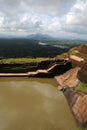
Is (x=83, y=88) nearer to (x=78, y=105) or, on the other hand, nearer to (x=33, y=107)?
(x=78, y=105)

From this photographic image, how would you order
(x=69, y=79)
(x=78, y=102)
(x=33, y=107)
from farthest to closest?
1. (x=69, y=79)
2. (x=33, y=107)
3. (x=78, y=102)

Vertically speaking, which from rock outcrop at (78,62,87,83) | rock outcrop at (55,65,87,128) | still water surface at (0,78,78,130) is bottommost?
still water surface at (0,78,78,130)

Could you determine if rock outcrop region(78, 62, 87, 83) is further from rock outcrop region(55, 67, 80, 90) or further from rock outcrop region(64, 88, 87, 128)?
rock outcrop region(64, 88, 87, 128)

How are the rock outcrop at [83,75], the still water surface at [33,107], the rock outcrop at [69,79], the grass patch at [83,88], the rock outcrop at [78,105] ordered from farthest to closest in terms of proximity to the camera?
the rock outcrop at [69,79] < the rock outcrop at [83,75] < the grass patch at [83,88] < the still water surface at [33,107] < the rock outcrop at [78,105]

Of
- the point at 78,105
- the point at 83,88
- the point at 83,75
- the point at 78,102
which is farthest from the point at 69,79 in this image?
the point at 78,105

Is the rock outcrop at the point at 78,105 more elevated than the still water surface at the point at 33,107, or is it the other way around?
the rock outcrop at the point at 78,105

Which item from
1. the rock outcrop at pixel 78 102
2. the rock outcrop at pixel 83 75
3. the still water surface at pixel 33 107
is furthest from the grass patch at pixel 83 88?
the still water surface at pixel 33 107

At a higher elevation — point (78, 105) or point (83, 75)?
point (83, 75)

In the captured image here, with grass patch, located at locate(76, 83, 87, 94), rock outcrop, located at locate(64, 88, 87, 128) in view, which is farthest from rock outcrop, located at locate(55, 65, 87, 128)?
grass patch, located at locate(76, 83, 87, 94)

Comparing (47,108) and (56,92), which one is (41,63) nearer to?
(56,92)

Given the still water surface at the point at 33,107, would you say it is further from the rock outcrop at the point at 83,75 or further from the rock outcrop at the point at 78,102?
Answer: the rock outcrop at the point at 83,75
